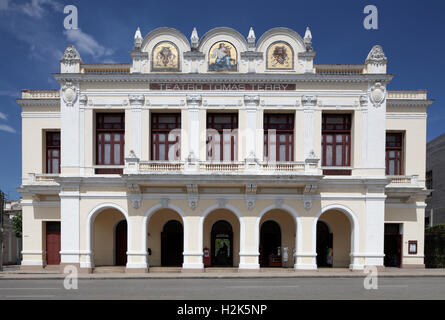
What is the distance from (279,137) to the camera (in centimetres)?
1938

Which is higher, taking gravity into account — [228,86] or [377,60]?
[377,60]

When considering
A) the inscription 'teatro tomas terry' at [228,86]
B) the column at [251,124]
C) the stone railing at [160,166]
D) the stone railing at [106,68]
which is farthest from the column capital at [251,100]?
the stone railing at [106,68]

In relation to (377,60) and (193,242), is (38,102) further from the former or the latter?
(377,60)

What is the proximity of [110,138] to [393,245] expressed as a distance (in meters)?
20.4

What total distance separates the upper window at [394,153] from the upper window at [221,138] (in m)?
10.9

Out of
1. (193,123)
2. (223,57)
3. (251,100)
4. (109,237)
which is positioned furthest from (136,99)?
(109,237)

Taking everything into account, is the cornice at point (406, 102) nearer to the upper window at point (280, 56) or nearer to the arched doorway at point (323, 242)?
the upper window at point (280, 56)

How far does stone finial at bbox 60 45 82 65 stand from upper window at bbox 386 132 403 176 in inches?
832

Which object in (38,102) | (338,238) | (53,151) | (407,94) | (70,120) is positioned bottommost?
(338,238)

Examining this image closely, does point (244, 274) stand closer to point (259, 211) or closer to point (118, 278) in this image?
point (259, 211)

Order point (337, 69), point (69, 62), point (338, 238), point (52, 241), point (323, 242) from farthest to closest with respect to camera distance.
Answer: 1. point (52, 241)
2. point (323, 242)
3. point (338, 238)
4. point (337, 69)
5. point (69, 62)

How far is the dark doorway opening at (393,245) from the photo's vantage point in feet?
67.1

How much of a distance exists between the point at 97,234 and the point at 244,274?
9822mm

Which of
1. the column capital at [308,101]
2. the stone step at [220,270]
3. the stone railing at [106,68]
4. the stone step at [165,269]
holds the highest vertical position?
the stone railing at [106,68]
